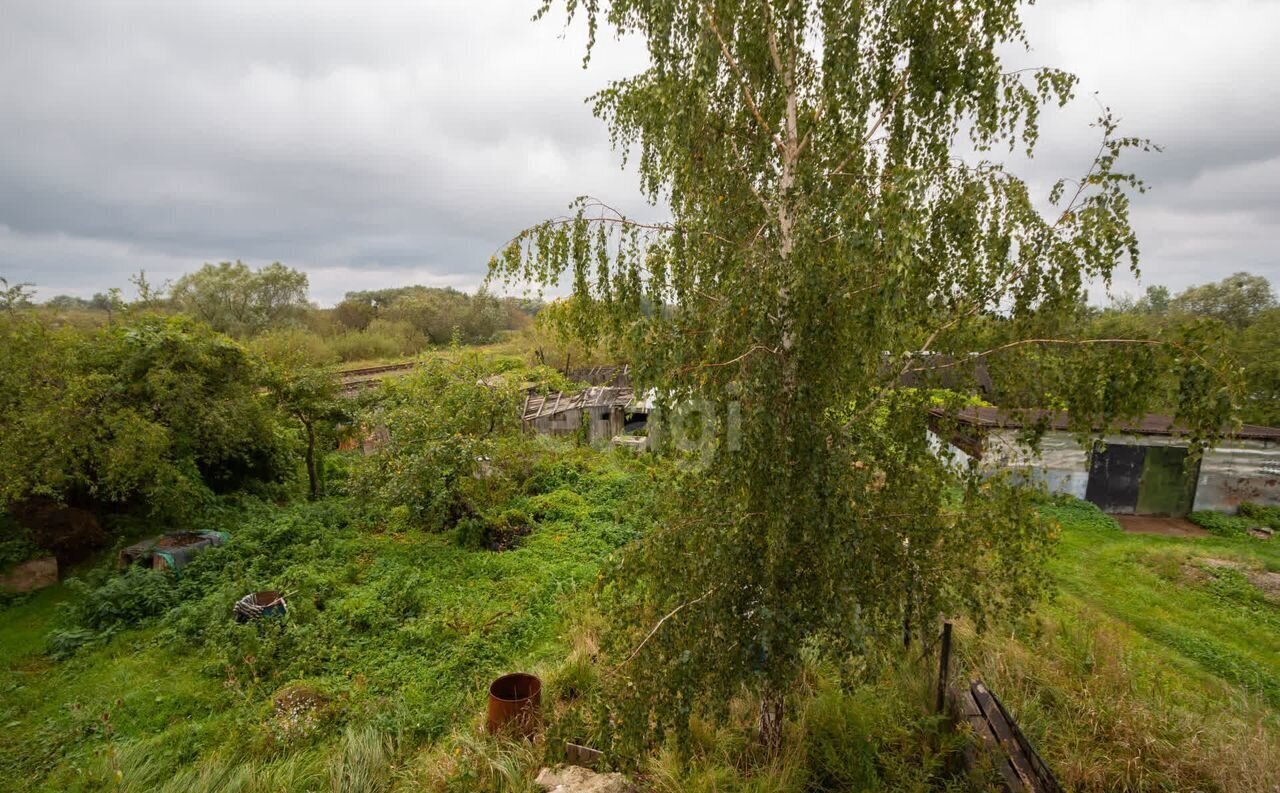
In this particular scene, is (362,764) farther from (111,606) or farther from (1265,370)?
(1265,370)

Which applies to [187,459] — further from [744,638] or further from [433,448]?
[744,638]

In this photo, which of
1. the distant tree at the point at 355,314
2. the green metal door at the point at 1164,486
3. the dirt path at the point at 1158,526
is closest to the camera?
the dirt path at the point at 1158,526

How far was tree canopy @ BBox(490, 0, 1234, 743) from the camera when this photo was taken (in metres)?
2.68

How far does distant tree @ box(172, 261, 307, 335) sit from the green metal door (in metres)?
37.5

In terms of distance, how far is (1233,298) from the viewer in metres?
25.2

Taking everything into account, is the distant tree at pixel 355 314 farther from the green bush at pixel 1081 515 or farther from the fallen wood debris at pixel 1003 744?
the fallen wood debris at pixel 1003 744

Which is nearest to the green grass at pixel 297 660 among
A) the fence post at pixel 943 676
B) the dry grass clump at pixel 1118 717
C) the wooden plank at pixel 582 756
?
the wooden plank at pixel 582 756

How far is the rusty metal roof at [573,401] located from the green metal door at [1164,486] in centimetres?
1232

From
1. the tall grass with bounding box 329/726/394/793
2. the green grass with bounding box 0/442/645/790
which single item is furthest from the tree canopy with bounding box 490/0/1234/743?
the tall grass with bounding box 329/726/394/793

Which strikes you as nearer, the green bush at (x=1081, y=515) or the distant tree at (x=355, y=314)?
the green bush at (x=1081, y=515)

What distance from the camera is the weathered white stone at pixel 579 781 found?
400 cm

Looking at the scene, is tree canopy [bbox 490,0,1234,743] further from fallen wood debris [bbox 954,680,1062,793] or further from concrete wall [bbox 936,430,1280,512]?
concrete wall [bbox 936,430,1280,512]

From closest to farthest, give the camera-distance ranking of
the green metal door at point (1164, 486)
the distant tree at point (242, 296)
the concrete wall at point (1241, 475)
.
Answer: the concrete wall at point (1241, 475) < the green metal door at point (1164, 486) < the distant tree at point (242, 296)

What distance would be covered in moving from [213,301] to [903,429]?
39719 millimetres
